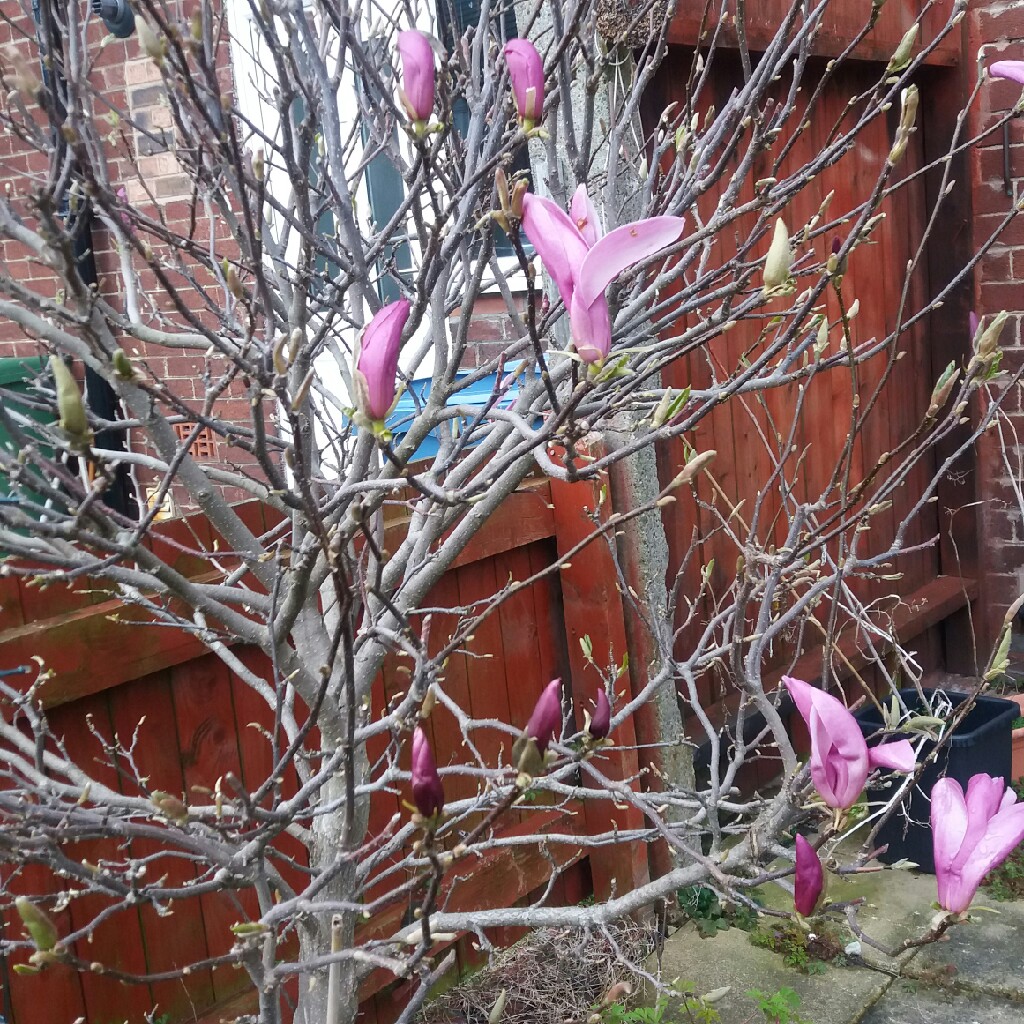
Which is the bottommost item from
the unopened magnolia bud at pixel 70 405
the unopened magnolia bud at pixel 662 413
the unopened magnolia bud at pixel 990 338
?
the unopened magnolia bud at pixel 662 413

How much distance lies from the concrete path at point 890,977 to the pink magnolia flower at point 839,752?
180 centimetres

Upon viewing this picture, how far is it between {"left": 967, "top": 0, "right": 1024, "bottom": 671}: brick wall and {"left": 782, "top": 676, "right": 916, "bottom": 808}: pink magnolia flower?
3.40 metres

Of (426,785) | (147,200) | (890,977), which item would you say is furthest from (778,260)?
(147,200)

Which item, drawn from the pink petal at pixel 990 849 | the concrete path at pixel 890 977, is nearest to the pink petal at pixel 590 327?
the pink petal at pixel 990 849

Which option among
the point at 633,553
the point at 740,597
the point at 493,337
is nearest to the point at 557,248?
the point at 740,597

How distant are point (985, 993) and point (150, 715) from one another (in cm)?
217

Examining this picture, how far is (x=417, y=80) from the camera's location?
3.36ft

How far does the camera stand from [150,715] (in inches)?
81.9

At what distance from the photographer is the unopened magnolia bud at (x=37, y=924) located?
834 mm

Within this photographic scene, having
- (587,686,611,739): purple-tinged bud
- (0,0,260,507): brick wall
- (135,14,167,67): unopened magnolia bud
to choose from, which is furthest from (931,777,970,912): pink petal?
(0,0,260,507): brick wall

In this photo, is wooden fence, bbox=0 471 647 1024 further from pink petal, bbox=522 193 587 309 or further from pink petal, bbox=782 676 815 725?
pink petal, bbox=522 193 587 309

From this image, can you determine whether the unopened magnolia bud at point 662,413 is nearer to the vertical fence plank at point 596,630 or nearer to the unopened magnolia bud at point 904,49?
the unopened magnolia bud at point 904,49

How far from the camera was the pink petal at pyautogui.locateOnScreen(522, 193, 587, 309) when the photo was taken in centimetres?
88

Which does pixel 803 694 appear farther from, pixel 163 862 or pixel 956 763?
pixel 956 763
